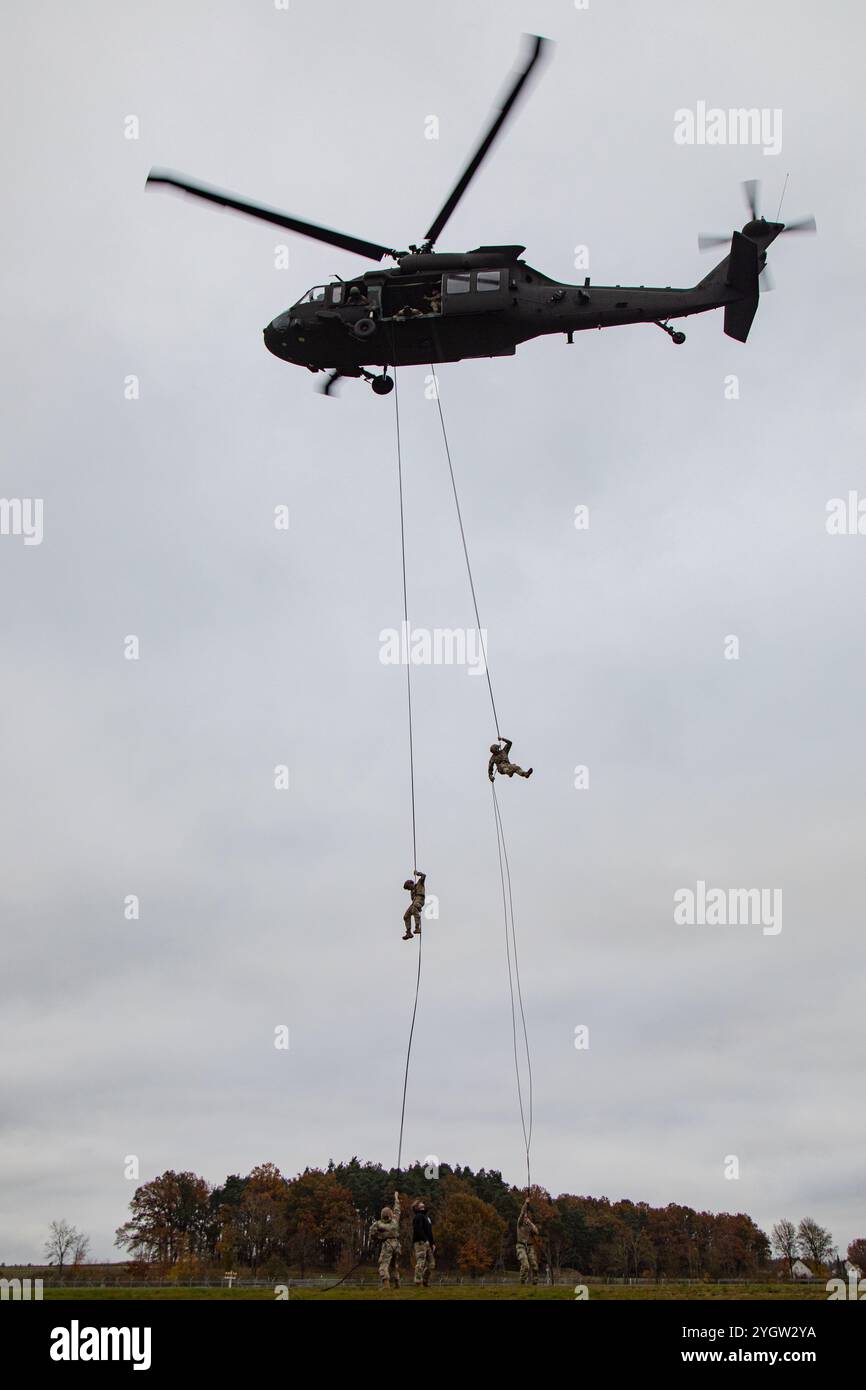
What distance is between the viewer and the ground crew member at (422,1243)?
21953mm

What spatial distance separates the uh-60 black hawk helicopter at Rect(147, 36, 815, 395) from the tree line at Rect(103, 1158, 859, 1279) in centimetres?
6046

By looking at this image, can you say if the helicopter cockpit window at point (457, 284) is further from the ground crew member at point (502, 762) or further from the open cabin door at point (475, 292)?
the ground crew member at point (502, 762)

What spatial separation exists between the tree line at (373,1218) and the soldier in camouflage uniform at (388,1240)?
54390 mm

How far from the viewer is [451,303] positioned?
2572 centimetres

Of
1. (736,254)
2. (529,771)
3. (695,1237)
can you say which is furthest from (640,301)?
(695,1237)

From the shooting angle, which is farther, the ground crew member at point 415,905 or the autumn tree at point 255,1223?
the autumn tree at point 255,1223

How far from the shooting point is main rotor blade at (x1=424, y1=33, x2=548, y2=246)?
903 inches

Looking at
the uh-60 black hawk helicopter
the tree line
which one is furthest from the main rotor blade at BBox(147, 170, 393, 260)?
the tree line

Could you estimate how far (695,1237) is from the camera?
98812 mm

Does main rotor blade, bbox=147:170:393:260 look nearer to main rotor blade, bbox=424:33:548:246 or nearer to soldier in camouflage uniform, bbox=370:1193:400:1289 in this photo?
main rotor blade, bbox=424:33:548:246

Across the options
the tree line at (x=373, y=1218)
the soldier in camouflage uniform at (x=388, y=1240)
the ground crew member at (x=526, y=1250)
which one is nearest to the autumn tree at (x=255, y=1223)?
the tree line at (x=373, y=1218)

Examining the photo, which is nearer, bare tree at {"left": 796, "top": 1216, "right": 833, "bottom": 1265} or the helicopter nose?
the helicopter nose
